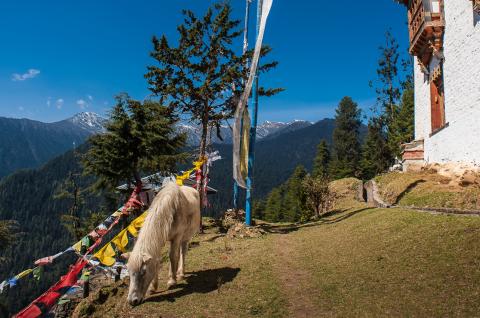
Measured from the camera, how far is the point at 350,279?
856 centimetres

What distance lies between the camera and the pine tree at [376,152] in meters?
47.7

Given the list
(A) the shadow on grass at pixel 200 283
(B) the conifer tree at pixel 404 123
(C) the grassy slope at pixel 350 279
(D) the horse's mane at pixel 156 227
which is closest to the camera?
(C) the grassy slope at pixel 350 279

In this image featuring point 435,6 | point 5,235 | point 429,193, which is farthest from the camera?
point 5,235

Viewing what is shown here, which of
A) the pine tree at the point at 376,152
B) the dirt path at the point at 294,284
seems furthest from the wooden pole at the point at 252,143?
the pine tree at the point at 376,152

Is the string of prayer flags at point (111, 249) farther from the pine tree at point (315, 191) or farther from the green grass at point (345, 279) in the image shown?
the pine tree at point (315, 191)

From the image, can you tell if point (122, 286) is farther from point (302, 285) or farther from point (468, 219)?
point (468, 219)

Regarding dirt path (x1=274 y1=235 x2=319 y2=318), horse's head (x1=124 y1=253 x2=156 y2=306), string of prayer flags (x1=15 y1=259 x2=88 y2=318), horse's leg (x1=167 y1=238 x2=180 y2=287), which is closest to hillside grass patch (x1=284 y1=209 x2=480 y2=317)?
dirt path (x1=274 y1=235 x2=319 y2=318)

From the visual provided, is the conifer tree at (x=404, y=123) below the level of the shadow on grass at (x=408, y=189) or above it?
above

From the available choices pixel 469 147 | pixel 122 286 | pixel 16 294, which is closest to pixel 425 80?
pixel 469 147

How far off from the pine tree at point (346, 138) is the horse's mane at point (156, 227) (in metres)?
61.1

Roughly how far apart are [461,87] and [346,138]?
190 ft

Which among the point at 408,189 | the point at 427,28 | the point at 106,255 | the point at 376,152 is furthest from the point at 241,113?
the point at 376,152

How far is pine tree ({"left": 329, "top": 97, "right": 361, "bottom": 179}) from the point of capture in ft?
224

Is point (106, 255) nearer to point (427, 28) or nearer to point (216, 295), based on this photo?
point (216, 295)
